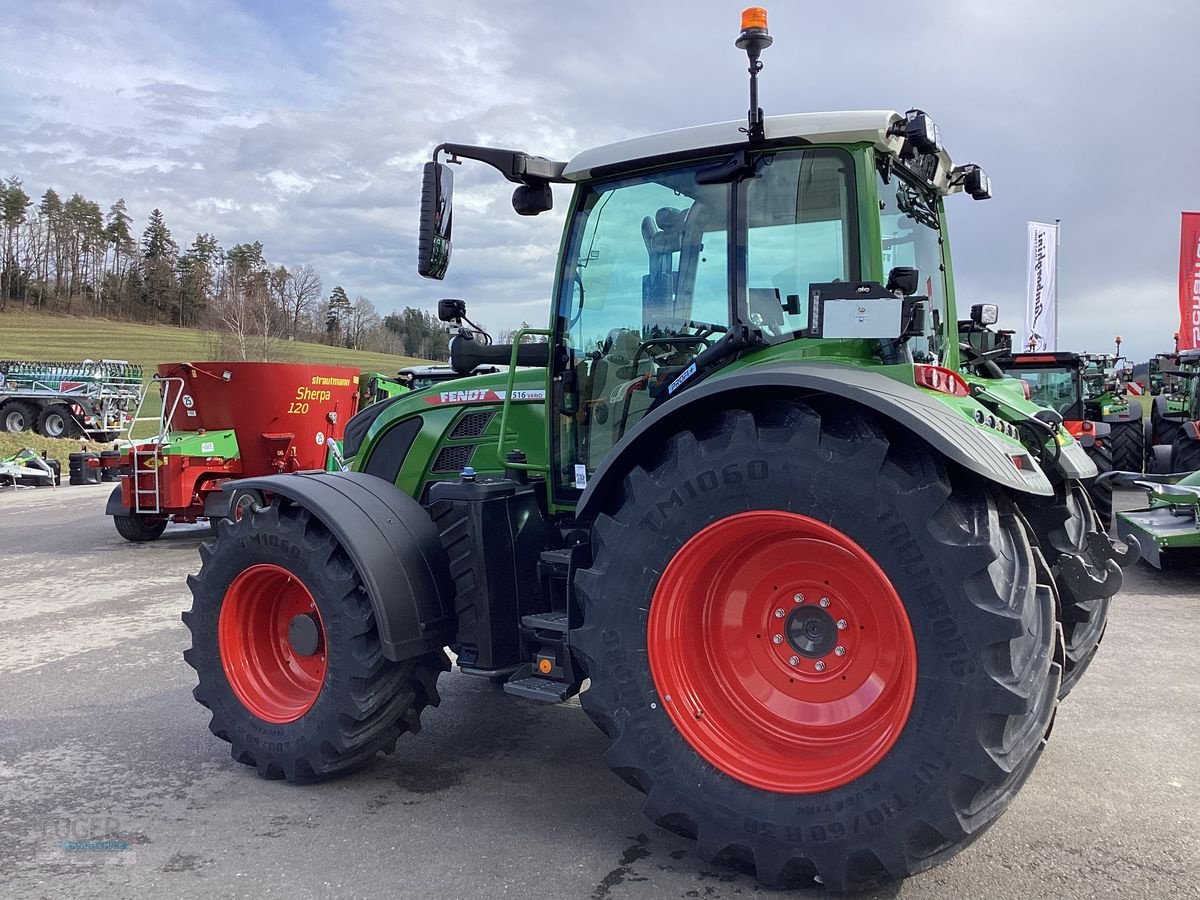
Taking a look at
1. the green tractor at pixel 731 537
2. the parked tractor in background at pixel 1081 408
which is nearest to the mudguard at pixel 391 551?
the green tractor at pixel 731 537

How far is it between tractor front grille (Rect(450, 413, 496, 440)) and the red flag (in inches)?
780

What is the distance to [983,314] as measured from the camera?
4.68 meters

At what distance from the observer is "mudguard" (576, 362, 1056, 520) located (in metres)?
2.59

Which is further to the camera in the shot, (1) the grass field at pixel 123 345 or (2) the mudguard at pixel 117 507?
(1) the grass field at pixel 123 345

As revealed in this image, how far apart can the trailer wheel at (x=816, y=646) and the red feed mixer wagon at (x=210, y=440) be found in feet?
30.7

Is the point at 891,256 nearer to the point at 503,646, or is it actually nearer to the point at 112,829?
the point at 503,646

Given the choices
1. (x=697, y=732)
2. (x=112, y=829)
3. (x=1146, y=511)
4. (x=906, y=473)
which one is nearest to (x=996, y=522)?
(x=906, y=473)

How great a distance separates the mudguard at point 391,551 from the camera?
3529 millimetres

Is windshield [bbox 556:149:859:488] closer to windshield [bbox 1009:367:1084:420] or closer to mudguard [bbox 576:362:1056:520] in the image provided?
mudguard [bbox 576:362:1056:520]

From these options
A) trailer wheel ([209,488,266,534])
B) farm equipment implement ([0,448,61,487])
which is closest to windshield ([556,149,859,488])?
trailer wheel ([209,488,266,534])

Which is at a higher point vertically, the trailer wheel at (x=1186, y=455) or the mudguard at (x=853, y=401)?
the mudguard at (x=853, y=401)

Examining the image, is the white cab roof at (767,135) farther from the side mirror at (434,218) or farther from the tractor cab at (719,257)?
the side mirror at (434,218)

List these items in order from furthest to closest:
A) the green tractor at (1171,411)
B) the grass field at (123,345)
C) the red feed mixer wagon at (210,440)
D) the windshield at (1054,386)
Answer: the grass field at (123,345), the green tractor at (1171,411), the windshield at (1054,386), the red feed mixer wagon at (210,440)

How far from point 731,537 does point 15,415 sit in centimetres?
2781
